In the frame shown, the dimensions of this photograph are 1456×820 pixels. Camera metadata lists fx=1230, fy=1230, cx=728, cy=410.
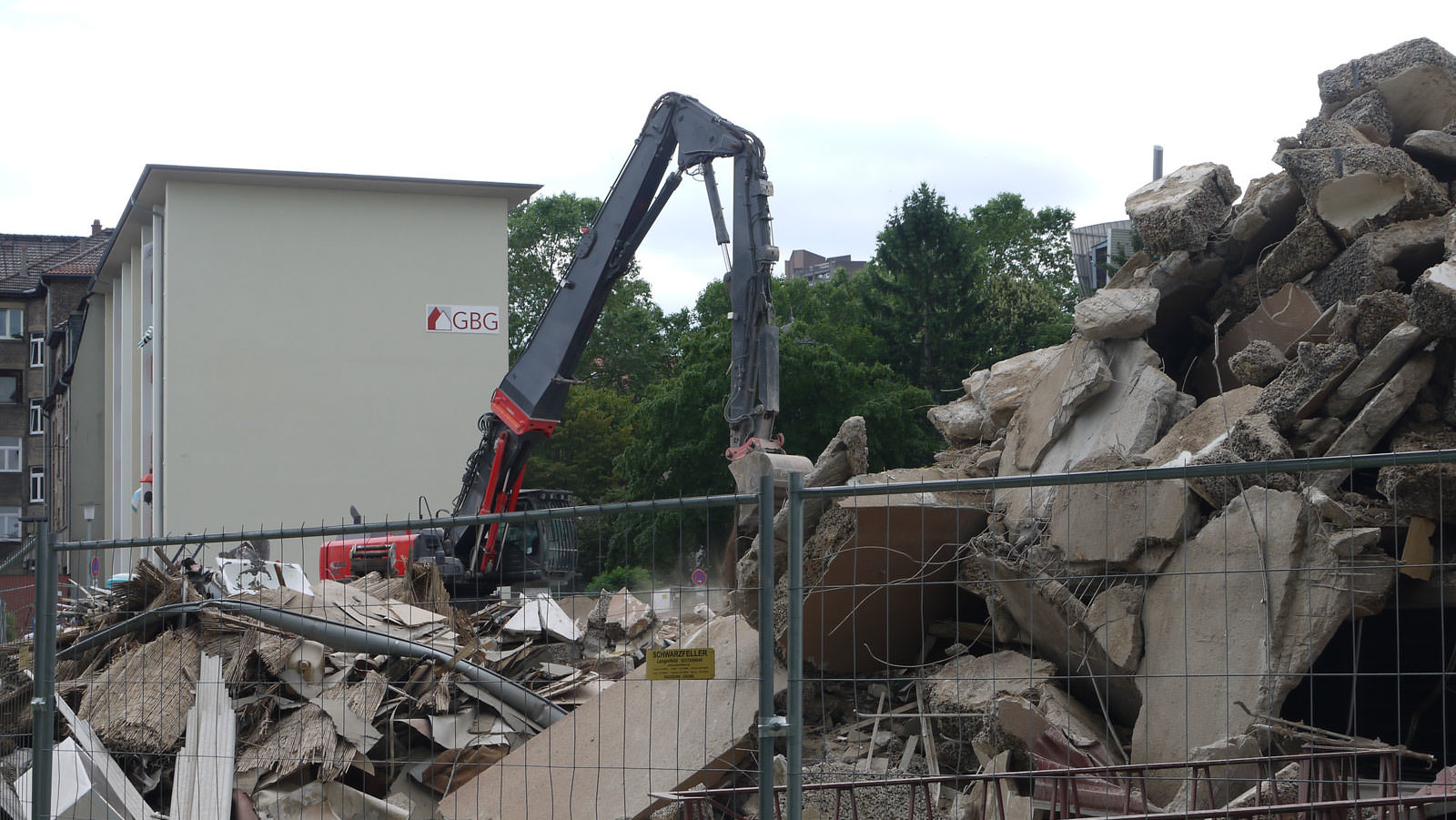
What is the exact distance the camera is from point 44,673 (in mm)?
4891

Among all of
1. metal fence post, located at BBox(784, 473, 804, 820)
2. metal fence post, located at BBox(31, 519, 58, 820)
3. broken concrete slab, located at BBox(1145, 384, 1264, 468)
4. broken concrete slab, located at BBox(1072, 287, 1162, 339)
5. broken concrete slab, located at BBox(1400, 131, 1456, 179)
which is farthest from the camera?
broken concrete slab, located at BBox(1072, 287, 1162, 339)

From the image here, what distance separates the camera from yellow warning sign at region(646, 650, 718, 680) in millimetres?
3795

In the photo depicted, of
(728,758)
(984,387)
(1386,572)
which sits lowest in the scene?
(728,758)

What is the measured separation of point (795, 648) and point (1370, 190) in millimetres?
5385

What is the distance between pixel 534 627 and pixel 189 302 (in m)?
18.8

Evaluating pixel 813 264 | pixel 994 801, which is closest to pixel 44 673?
pixel 994 801

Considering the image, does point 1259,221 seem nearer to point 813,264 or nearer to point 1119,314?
point 1119,314

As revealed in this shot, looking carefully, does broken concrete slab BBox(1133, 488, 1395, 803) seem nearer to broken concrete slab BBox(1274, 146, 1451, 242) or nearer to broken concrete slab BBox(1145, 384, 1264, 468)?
broken concrete slab BBox(1145, 384, 1264, 468)

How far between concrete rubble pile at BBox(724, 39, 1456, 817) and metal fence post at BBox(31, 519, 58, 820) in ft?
9.70

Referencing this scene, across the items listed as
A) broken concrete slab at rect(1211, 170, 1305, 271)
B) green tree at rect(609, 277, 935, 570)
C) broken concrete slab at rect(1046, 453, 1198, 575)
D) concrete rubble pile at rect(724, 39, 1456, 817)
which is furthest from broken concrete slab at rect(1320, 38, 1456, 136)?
green tree at rect(609, 277, 935, 570)

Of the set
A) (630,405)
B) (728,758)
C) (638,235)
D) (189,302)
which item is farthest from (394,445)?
(728,758)

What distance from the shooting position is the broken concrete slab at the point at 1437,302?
18.6 feet

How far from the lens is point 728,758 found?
560 centimetres

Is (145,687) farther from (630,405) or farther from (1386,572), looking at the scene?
(630,405)
